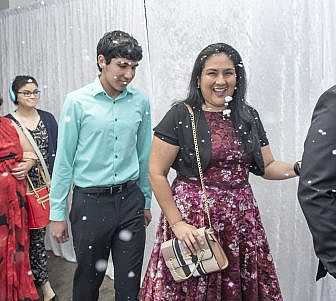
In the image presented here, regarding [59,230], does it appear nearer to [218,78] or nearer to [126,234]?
[126,234]

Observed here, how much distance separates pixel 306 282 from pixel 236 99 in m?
1.17

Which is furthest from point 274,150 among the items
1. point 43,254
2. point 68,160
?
point 43,254

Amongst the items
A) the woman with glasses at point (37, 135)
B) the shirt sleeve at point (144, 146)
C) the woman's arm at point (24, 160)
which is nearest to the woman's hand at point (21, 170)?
the woman's arm at point (24, 160)

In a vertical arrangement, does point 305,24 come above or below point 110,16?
below

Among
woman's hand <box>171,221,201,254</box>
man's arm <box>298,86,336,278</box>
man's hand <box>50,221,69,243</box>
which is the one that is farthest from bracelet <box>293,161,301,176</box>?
man's hand <box>50,221,69,243</box>

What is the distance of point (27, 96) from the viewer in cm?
374

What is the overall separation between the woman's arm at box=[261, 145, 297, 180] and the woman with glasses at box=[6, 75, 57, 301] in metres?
1.76

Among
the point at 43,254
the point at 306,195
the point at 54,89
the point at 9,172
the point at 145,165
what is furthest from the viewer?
the point at 54,89

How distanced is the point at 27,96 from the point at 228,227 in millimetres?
2158

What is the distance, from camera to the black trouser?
8.33ft

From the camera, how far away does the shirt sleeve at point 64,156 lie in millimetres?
2494

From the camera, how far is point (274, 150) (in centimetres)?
279

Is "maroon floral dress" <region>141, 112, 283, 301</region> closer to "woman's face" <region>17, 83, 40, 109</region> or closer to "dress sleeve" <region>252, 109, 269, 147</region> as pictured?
"dress sleeve" <region>252, 109, 269, 147</region>

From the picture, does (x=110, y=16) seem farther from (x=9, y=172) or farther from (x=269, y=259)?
(x=269, y=259)
